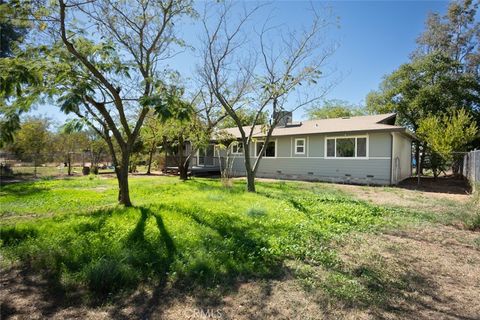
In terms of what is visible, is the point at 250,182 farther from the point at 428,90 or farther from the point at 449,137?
the point at 428,90

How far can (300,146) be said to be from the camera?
1747 centimetres

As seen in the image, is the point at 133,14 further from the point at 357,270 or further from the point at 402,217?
Result: the point at 402,217

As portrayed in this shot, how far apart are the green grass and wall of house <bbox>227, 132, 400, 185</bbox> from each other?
291 inches

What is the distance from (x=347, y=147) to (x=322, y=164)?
1.68 metres

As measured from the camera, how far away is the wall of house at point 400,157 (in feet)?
47.4

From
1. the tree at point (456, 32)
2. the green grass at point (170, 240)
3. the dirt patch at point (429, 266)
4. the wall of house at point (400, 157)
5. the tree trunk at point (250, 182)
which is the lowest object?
the dirt patch at point (429, 266)

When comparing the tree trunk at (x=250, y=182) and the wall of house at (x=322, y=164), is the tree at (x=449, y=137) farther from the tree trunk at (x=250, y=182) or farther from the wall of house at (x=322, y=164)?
the tree trunk at (x=250, y=182)

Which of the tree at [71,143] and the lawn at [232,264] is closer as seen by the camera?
the lawn at [232,264]

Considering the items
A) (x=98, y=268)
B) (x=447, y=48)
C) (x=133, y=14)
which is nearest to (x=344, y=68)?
(x=133, y=14)

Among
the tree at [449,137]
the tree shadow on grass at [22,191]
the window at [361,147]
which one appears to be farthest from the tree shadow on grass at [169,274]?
the tree at [449,137]

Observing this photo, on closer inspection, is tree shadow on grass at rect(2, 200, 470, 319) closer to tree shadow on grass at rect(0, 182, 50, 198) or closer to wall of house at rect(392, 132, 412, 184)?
tree shadow on grass at rect(0, 182, 50, 198)

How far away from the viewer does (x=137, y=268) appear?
3.70 metres

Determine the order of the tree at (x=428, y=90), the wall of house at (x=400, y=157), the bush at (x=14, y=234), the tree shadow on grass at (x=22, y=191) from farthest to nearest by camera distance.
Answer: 1. the tree at (x=428, y=90)
2. the wall of house at (x=400, y=157)
3. the tree shadow on grass at (x=22, y=191)
4. the bush at (x=14, y=234)

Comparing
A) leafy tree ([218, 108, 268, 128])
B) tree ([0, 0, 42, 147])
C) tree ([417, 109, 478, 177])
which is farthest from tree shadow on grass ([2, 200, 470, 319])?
tree ([417, 109, 478, 177])
